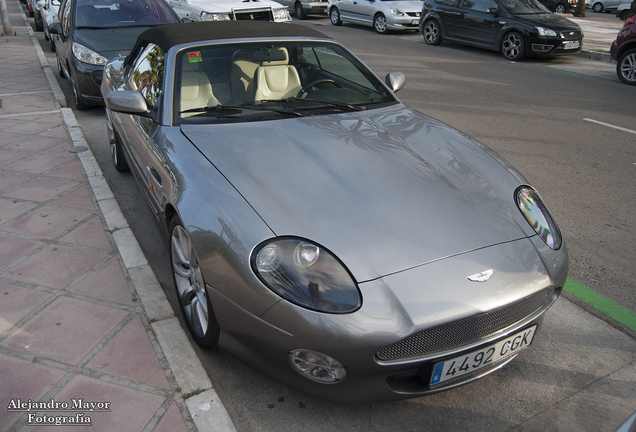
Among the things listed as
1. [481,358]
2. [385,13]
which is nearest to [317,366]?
[481,358]

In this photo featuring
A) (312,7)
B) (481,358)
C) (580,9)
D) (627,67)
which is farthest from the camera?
(580,9)

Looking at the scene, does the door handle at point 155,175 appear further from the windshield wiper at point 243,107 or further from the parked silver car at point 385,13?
the parked silver car at point 385,13

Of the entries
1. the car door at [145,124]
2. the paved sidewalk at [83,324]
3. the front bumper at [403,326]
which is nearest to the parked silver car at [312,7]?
the paved sidewalk at [83,324]

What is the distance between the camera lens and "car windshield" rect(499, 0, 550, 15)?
11.7 meters

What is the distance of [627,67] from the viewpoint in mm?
9289

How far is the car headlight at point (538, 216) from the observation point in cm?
239

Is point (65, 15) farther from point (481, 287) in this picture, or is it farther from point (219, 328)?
point (481, 287)

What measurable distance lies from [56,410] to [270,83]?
7.61ft

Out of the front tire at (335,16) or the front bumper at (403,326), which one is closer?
the front bumper at (403,326)

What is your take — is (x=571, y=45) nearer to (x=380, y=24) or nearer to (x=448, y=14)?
(x=448, y=14)

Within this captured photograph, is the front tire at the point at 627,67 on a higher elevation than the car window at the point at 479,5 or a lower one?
lower

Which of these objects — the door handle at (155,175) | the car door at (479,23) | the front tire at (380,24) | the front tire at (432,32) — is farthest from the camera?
the front tire at (380,24)

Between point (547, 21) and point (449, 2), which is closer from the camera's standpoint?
point (547, 21)

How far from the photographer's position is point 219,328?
90.0 inches
